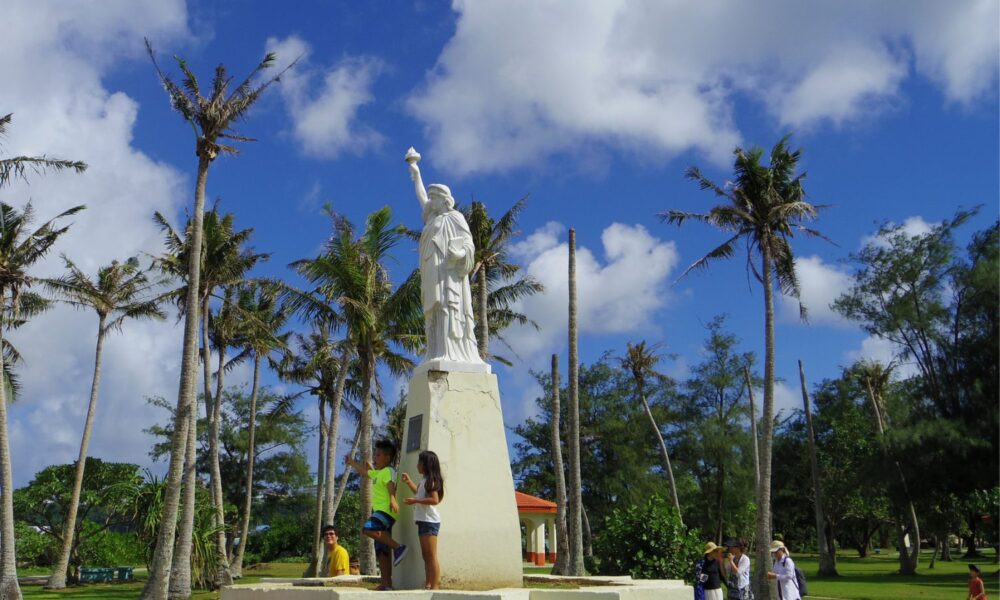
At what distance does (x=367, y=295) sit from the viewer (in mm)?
22141

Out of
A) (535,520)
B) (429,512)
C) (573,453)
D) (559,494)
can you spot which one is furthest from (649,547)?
(535,520)

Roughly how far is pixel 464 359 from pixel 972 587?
10.9 metres

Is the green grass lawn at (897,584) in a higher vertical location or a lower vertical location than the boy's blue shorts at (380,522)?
lower

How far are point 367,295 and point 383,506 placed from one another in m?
13.5

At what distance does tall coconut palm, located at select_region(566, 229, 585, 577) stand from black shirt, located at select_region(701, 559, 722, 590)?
503 inches

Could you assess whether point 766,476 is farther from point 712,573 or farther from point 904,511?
point 904,511

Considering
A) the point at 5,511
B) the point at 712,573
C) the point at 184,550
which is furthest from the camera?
the point at 184,550

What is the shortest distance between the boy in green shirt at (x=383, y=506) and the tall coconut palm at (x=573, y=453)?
1436 cm

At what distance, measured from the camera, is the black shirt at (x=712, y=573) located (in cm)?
1030

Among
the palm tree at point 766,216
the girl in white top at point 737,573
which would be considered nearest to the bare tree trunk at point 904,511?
the palm tree at point 766,216

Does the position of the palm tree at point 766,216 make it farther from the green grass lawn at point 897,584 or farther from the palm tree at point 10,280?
the palm tree at point 10,280

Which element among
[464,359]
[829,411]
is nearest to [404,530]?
[464,359]

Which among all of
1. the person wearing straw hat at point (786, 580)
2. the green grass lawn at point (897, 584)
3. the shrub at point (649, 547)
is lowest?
the green grass lawn at point (897, 584)

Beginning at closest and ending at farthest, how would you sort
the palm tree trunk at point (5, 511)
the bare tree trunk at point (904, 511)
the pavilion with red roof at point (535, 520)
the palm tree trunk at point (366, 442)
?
the palm tree trunk at point (5, 511) → the palm tree trunk at point (366, 442) → the bare tree trunk at point (904, 511) → the pavilion with red roof at point (535, 520)
